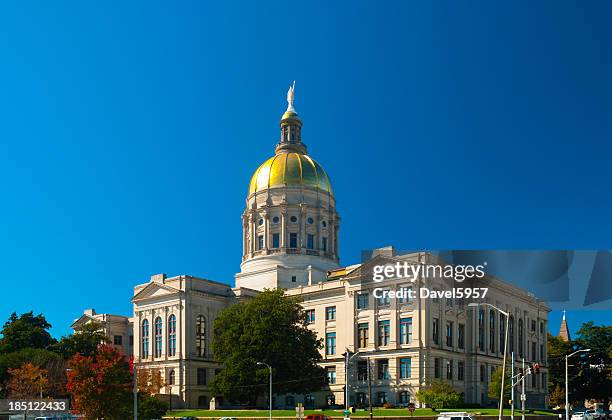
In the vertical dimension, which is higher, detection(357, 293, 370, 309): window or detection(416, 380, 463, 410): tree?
detection(357, 293, 370, 309): window

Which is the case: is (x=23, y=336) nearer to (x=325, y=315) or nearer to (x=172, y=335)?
(x=172, y=335)

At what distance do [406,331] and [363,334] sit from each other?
21.6 feet

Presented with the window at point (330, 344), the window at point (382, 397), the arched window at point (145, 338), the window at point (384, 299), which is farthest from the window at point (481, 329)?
the arched window at point (145, 338)

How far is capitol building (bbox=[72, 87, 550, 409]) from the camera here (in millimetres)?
89312

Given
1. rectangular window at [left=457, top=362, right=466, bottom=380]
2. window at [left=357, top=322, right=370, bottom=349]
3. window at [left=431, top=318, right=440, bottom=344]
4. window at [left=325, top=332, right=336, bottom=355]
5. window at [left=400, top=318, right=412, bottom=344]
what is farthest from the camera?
window at [left=325, top=332, right=336, bottom=355]

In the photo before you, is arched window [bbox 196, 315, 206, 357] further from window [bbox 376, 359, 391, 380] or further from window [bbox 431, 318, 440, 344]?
window [bbox 431, 318, 440, 344]

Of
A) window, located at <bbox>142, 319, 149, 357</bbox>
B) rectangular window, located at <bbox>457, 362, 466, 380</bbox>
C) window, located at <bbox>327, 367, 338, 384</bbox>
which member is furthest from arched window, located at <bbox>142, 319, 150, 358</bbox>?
rectangular window, located at <bbox>457, 362, 466, 380</bbox>

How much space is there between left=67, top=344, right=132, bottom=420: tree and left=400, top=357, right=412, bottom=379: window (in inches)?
1500

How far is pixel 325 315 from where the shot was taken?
99312 millimetres

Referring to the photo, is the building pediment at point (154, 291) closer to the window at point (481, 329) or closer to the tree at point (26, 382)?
the tree at point (26, 382)

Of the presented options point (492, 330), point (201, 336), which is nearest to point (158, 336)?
point (201, 336)

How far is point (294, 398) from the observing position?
97.7 m

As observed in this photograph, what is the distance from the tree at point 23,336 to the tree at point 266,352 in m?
33.2

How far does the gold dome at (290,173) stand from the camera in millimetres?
121062
